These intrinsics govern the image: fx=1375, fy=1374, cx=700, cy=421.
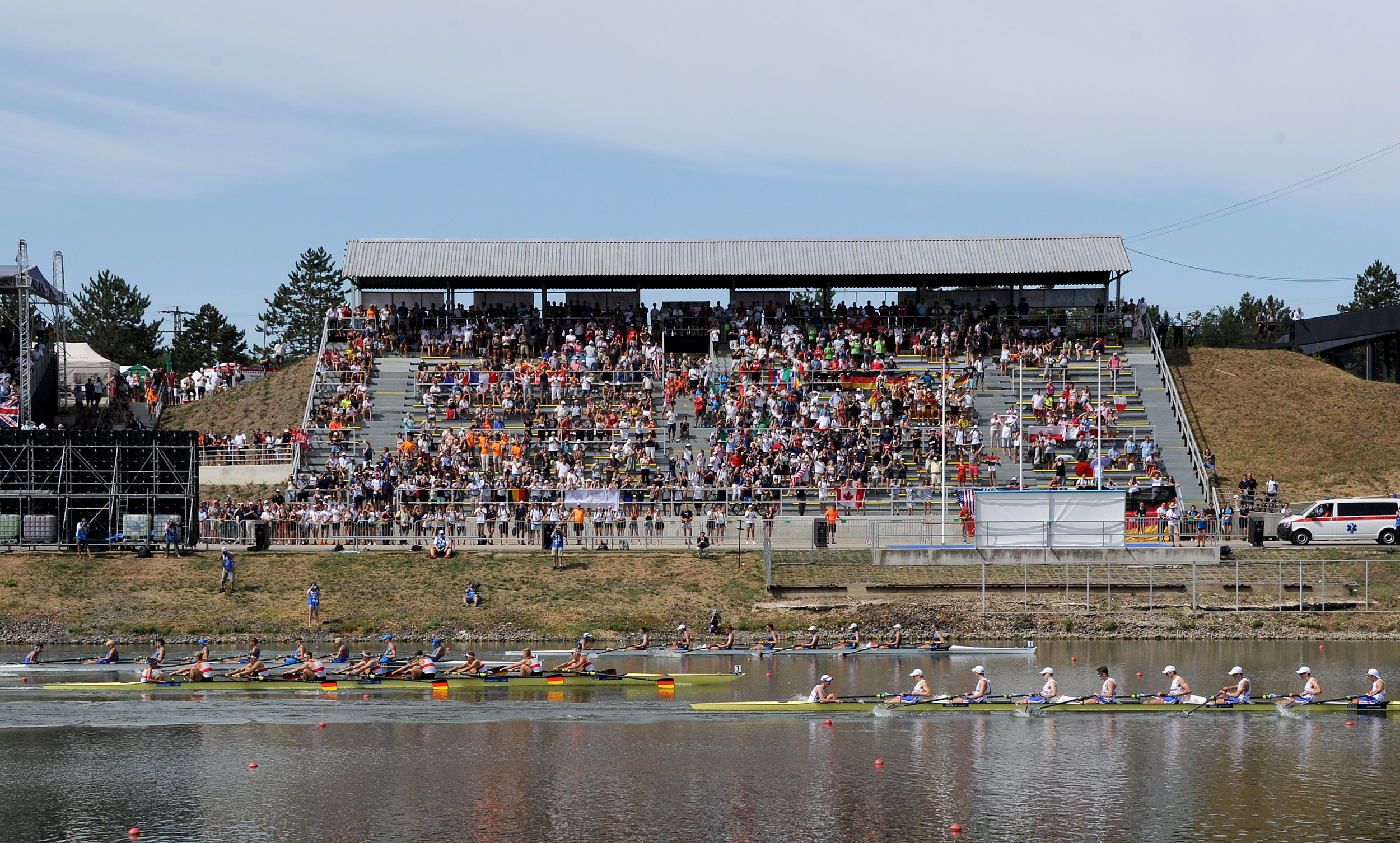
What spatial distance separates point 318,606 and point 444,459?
33.1 feet

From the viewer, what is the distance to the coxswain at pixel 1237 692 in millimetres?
31781

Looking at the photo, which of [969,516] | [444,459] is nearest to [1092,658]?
[969,516]

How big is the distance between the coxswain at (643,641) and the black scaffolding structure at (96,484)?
52.4ft

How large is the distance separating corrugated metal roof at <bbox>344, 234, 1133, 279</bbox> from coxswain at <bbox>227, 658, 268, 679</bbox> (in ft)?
96.9

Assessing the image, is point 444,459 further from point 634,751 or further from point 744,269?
point 634,751

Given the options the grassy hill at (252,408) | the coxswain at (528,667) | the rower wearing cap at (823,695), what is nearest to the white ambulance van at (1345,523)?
the rower wearing cap at (823,695)

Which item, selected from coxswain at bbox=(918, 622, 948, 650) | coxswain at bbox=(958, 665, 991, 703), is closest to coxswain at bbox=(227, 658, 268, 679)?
coxswain at bbox=(958, 665, 991, 703)

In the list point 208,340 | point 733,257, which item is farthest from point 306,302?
point 733,257

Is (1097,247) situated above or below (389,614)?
above

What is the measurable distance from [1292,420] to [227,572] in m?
43.4

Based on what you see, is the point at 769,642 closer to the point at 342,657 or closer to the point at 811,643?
the point at 811,643

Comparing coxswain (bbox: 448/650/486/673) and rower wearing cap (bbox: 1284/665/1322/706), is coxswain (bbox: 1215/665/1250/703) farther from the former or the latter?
coxswain (bbox: 448/650/486/673)

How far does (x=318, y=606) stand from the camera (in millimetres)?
42062

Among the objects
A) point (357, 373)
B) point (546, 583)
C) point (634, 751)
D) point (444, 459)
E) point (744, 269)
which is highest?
point (744, 269)
